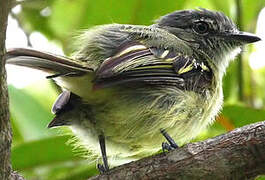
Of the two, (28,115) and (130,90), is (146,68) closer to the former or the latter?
(130,90)

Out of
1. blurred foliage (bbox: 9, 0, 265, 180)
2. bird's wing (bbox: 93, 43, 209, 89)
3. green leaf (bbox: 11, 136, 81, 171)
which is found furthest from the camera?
blurred foliage (bbox: 9, 0, 265, 180)

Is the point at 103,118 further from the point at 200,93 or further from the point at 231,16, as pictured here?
the point at 231,16

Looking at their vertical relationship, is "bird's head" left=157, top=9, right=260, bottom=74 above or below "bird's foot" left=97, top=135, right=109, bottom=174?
above

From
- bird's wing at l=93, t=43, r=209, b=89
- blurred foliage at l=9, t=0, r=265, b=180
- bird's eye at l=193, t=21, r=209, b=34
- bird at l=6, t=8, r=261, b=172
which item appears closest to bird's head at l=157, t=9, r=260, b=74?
bird's eye at l=193, t=21, r=209, b=34

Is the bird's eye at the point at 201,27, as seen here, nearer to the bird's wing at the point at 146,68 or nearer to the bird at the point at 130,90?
the bird at the point at 130,90

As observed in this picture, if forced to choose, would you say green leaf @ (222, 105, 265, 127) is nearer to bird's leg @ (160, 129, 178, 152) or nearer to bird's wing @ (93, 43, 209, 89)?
bird's wing @ (93, 43, 209, 89)

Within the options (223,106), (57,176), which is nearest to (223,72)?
(223,106)

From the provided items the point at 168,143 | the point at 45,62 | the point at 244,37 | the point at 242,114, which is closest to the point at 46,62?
the point at 45,62

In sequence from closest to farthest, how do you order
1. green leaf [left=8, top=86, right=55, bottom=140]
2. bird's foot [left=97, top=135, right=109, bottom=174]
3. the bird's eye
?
bird's foot [left=97, top=135, right=109, bottom=174] → green leaf [left=8, top=86, right=55, bottom=140] → the bird's eye
